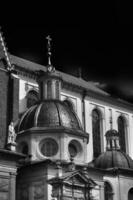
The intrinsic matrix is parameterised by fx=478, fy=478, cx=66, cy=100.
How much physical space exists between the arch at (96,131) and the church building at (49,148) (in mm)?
156

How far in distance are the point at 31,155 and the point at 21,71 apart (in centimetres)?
1269

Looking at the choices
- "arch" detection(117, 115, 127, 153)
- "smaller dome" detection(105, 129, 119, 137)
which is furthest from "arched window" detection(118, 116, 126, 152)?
"smaller dome" detection(105, 129, 119, 137)

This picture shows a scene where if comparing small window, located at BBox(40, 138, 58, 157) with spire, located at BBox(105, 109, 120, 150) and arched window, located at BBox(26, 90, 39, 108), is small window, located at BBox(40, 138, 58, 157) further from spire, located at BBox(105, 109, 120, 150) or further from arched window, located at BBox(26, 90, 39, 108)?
spire, located at BBox(105, 109, 120, 150)

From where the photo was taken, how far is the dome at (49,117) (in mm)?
43062

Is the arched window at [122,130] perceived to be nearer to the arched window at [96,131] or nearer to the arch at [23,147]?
the arched window at [96,131]

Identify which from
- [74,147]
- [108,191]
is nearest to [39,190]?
[74,147]

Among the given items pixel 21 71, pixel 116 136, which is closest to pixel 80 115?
pixel 116 136

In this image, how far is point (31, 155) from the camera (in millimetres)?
41375

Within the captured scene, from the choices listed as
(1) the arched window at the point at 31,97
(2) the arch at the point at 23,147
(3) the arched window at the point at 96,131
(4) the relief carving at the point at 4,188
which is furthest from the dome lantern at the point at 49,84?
(4) the relief carving at the point at 4,188

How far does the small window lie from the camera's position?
41.8 meters

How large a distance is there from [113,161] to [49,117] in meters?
9.38

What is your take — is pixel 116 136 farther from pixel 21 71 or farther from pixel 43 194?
pixel 43 194

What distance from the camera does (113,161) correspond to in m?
48.5

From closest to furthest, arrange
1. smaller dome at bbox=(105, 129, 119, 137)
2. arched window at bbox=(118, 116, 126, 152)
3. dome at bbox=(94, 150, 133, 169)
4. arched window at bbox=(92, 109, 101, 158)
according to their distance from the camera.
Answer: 1. dome at bbox=(94, 150, 133, 169)
2. smaller dome at bbox=(105, 129, 119, 137)
3. arched window at bbox=(92, 109, 101, 158)
4. arched window at bbox=(118, 116, 126, 152)
